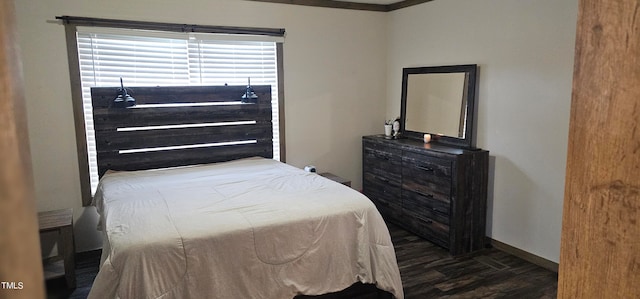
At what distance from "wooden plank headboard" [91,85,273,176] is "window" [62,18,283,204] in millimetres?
108

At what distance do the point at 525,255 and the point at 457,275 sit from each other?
2.31 ft

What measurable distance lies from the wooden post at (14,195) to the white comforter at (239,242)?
5.99 ft

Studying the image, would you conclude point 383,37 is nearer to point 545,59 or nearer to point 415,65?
point 415,65

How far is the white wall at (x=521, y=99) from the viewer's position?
126 inches

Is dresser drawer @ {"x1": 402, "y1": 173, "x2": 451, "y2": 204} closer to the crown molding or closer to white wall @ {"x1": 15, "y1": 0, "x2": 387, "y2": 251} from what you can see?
white wall @ {"x1": 15, "y1": 0, "x2": 387, "y2": 251}

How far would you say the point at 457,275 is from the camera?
335cm

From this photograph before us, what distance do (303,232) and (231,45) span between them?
2.44 metres

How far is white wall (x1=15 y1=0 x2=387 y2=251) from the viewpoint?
11.4 ft

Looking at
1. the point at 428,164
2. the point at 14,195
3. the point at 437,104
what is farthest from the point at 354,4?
the point at 14,195

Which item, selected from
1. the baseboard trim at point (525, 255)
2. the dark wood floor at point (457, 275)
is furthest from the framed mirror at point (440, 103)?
the dark wood floor at point (457, 275)

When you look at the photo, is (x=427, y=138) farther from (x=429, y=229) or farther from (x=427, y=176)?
(x=429, y=229)

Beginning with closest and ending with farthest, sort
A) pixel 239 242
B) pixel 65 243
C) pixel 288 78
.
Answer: pixel 239 242, pixel 65 243, pixel 288 78

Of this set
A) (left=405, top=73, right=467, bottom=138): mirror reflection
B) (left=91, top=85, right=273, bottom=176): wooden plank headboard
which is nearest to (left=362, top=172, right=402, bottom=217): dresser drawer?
(left=405, top=73, right=467, bottom=138): mirror reflection

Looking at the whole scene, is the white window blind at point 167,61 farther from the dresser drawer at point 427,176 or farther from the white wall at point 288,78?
the dresser drawer at point 427,176
